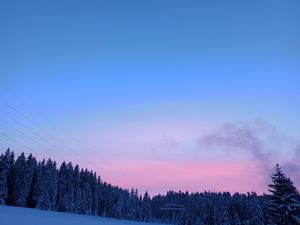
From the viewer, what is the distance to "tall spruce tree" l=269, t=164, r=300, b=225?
3550 cm

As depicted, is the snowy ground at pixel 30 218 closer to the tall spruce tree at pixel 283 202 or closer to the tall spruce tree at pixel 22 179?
the tall spruce tree at pixel 283 202

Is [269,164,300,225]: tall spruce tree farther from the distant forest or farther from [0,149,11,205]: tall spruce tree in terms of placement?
[0,149,11,205]: tall spruce tree

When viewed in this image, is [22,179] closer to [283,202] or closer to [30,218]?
[30,218]

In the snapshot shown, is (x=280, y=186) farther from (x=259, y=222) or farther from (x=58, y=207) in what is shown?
(x=259, y=222)

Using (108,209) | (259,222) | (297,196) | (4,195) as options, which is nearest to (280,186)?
(297,196)

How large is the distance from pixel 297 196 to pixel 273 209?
2.90 metres

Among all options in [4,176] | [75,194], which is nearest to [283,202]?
[4,176]

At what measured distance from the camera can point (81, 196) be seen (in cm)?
13225

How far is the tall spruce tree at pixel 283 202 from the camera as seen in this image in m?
35.5

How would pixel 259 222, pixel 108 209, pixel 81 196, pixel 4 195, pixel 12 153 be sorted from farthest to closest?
1. pixel 108 209
2. pixel 259 222
3. pixel 81 196
4. pixel 12 153
5. pixel 4 195

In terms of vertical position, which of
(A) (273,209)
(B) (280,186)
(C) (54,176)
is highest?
(C) (54,176)

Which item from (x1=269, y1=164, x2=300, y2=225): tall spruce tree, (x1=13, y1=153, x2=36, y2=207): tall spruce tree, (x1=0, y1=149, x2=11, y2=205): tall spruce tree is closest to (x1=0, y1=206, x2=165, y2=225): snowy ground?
(x1=269, y1=164, x2=300, y2=225): tall spruce tree

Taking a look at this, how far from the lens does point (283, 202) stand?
36.3 metres

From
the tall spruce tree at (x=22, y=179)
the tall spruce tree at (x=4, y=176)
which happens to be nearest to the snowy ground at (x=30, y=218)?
the tall spruce tree at (x=4, y=176)
